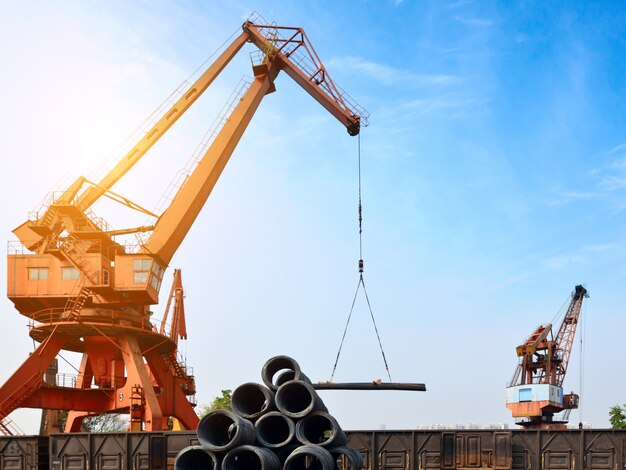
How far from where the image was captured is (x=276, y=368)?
49.7 ft

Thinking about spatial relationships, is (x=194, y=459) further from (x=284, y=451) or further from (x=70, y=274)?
(x=70, y=274)

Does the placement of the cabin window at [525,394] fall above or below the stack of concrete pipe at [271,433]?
below

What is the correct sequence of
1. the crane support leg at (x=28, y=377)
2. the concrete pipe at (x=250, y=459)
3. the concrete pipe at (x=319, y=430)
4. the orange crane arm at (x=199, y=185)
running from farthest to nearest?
the orange crane arm at (x=199, y=185) < the crane support leg at (x=28, y=377) < the concrete pipe at (x=319, y=430) < the concrete pipe at (x=250, y=459)

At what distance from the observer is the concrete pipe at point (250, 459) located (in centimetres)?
1293

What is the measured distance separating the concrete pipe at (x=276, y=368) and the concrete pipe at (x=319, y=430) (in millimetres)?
1055

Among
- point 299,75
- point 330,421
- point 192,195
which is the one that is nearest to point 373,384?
A: point 330,421

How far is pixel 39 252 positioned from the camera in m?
28.9

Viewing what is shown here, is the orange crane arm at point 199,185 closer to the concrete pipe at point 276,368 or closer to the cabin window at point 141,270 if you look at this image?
the cabin window at point 141,270

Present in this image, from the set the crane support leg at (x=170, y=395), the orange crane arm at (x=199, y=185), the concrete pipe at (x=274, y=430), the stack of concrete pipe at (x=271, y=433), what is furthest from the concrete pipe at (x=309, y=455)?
the crane support leg at (x=170, y=395)

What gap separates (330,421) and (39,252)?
20.3 m

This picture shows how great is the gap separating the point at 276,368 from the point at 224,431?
6.35ft

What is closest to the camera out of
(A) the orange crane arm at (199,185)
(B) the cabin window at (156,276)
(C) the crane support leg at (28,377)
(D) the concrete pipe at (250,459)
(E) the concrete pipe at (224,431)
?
(D) the concrete pipe at (250,459)

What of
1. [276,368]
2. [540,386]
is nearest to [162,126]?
[276,368]

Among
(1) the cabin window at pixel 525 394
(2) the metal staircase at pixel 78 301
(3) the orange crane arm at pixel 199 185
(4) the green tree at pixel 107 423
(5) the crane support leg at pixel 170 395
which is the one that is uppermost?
(3) the orange crane arm at pixel 199 185
